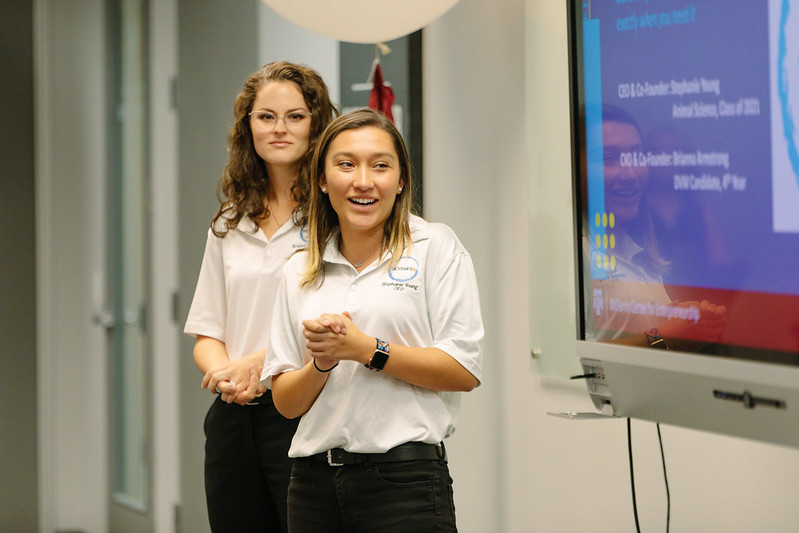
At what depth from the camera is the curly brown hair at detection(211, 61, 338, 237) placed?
213 cm

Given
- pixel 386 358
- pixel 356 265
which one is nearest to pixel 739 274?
pixel 386 358

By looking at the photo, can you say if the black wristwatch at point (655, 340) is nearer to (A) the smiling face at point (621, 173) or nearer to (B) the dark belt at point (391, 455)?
(A) the smiling face at point (621, 173)

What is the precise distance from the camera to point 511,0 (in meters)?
2.54

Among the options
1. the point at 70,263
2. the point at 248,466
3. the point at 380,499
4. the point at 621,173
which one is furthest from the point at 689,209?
the point at 70,263

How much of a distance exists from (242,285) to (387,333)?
1.85 ft

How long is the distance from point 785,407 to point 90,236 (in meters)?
3.76

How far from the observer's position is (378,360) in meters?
1.61

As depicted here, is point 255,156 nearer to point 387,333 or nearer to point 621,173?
point 387,333

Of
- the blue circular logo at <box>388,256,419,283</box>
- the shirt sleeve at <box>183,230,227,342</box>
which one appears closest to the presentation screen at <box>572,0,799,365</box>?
the blue circular logo at <box>388,256,419,283</box>

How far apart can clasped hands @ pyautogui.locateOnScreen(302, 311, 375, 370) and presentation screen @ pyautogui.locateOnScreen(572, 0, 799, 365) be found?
1.36ft

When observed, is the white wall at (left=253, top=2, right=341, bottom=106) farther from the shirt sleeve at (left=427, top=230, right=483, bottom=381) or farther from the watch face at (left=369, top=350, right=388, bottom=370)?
the watch face at (left=369, top=350, right=388, bottom=370)

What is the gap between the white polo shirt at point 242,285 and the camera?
210cm

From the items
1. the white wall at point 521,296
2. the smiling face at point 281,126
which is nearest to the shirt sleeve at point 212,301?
the smiling face at point 281,126

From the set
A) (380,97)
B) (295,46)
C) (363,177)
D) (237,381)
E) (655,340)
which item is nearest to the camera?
(655,340)
